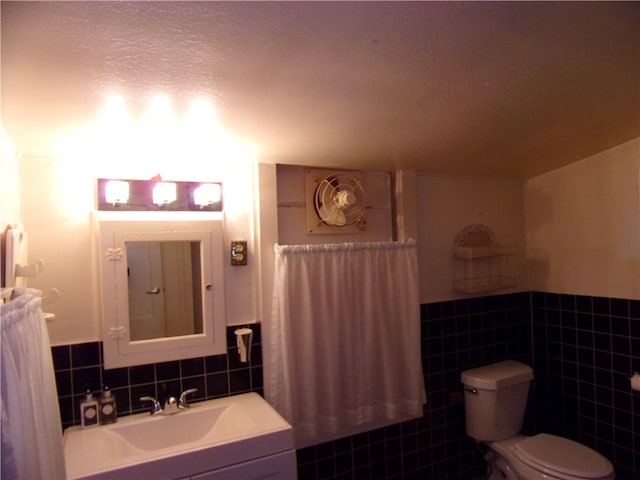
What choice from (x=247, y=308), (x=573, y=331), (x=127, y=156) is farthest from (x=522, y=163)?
(x=127, y=156)

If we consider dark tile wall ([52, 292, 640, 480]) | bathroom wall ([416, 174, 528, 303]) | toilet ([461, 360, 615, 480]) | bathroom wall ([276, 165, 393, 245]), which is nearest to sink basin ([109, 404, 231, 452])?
dark tile wall ([52, 292, 640, 480])

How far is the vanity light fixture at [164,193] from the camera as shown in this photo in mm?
1724

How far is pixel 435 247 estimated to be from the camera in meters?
2.44

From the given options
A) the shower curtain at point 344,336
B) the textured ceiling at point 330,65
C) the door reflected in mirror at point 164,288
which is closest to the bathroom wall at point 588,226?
the textured ceiling at point 330,65

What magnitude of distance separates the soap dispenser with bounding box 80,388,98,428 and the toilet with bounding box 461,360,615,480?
1.96m

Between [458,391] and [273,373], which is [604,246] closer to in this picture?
[458,391]

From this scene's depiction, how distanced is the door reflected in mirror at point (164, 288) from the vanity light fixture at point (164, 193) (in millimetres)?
187

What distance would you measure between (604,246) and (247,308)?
6.82 feet

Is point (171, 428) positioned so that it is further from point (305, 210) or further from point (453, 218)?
point (453, 218)

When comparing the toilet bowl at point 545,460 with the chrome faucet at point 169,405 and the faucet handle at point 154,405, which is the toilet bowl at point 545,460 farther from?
the faucet handle at point 154,405

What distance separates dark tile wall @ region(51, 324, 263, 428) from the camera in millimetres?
1583

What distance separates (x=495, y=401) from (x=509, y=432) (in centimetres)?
23

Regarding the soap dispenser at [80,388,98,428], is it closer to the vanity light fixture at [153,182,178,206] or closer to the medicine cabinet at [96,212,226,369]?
the medicine cabinet at [96,212,226,369]

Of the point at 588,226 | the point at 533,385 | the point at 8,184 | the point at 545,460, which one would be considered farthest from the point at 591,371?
the point at 8,184
